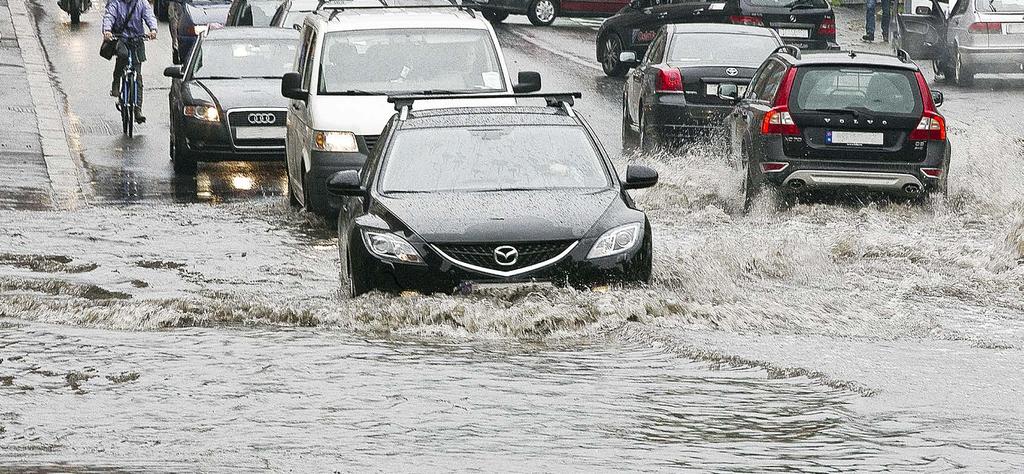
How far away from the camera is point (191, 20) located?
31.4 meters

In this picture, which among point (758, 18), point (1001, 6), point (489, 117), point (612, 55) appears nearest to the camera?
point (489, 117)

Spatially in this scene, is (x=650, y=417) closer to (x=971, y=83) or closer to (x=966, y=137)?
(x=966, y=137)

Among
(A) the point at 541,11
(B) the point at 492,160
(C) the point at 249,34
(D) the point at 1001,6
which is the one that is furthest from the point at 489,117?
(A) the point at 541,11

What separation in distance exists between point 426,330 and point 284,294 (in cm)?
215

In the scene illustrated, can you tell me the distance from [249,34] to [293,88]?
216 inches

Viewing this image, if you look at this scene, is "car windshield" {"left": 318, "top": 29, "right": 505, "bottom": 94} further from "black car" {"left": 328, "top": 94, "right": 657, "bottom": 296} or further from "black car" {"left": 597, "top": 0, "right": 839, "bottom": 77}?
"black car" {"left": 597, "top": 0, "right": 839, "bottom": 77}

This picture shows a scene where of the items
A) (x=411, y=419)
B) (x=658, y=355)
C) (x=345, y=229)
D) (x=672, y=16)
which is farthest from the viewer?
(x=672, y=16)

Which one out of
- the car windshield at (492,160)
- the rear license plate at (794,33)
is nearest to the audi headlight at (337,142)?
the car windshield at (492,160)

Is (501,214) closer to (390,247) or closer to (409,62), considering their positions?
(390,247)

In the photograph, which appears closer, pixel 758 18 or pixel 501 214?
pixel 501 214

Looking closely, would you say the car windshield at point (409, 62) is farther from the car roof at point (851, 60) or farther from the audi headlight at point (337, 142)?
the car roof at point (851, 60)

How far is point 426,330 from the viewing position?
9719 mm

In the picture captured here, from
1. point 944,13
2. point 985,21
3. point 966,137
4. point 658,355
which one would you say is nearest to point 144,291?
point 658,355

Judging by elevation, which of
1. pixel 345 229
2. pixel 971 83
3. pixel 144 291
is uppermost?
pixel 345 229
